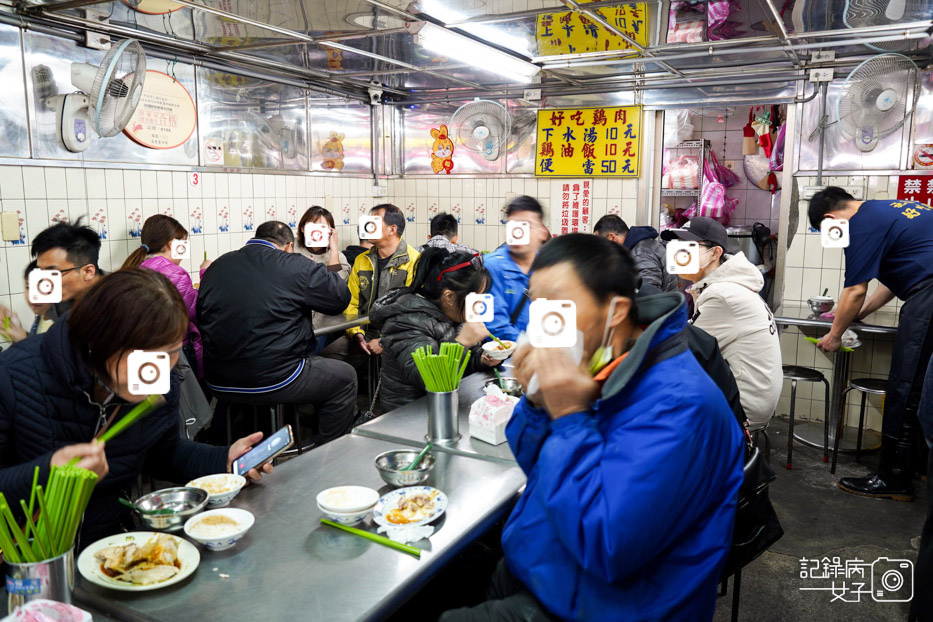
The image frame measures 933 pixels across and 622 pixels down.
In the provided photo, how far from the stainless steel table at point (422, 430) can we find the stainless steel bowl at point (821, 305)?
3248mm

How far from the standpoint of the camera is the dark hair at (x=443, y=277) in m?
3.04

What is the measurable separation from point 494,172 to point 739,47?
9.10ft

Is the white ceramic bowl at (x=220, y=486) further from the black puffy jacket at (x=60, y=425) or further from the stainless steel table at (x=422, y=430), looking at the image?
the stainless steel table at (x=422, y=430)

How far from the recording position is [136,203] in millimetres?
4770

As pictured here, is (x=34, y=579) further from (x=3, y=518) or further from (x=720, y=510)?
(x=720, y=510)

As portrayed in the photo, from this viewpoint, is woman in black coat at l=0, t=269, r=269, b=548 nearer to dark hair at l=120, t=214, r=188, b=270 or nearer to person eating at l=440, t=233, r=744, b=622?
person eating at l=440, t=233, r=744, b=622

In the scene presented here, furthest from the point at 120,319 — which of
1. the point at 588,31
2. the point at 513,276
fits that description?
the point at 588,31

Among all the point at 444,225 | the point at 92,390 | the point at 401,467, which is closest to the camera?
the point at 92,390

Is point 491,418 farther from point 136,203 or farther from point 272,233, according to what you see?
point 136,203

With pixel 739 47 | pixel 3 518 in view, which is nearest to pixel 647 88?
pixel 739 47

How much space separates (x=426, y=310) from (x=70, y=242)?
183cm

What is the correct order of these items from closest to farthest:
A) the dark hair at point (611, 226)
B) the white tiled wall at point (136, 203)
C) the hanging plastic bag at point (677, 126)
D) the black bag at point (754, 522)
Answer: the black bag at point (754, 522) → the white tiled wall at point (136, 203) → the dark hair at point (611, 226) → the hanging plastic bag at point (677, 126)

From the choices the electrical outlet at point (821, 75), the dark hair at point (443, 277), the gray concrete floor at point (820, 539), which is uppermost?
the electrical outlet at point (821, 75)

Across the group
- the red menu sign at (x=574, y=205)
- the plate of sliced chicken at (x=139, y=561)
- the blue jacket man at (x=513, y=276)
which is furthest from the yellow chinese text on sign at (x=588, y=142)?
the plate of sliced chicken at (x=139, y=561)
